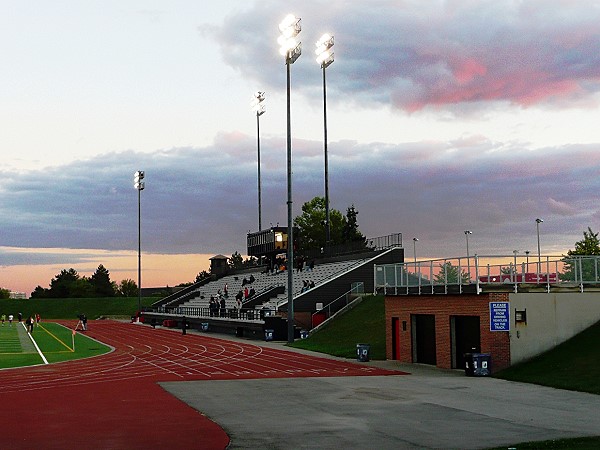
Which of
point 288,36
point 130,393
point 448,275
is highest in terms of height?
point 288,36

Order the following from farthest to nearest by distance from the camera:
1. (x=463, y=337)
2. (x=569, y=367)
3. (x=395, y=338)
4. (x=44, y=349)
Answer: (x=44, y=349) < (x=395, y=338) < (x=463, y=337) < (x=569, y=367)

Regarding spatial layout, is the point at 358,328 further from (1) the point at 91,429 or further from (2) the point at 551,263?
(1) the point at 91,429

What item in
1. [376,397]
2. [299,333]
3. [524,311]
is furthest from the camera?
[299,333]

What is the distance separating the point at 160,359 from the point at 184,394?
16721 mm

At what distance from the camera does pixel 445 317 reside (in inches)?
1405

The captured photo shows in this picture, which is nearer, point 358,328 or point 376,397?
point 376,397

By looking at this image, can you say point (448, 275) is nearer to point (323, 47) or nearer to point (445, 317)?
point (445, 317)

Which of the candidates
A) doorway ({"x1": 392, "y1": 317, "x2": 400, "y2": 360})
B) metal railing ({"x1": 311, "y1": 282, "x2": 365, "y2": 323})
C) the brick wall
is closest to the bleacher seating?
metal railing ({"x1": 311, "y1": 282, "x2": 365, "y2": 323})

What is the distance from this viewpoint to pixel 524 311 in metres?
33.0

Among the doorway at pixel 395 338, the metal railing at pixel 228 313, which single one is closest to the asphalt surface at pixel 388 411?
the doorway at pixel 395 338

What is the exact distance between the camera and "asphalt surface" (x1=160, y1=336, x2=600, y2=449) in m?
18.2

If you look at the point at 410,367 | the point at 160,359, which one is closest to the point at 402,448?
the point at 410,367

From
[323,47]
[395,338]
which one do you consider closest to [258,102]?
[323,47]

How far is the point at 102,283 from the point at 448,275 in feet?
489
